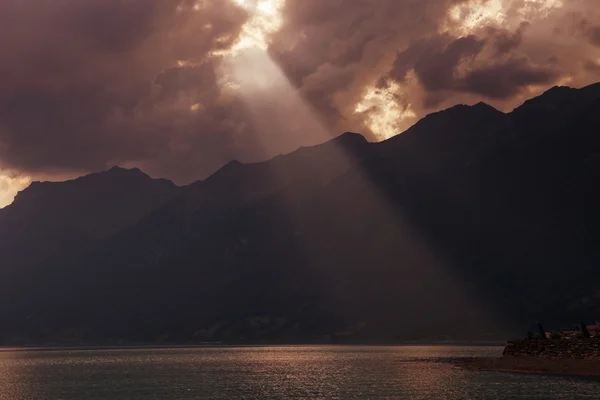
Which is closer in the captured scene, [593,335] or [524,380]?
[524,380]

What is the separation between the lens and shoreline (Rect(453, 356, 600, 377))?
124m

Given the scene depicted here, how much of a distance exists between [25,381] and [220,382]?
46663 mm

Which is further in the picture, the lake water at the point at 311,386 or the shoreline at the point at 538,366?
the shoreline at the point at 538,366

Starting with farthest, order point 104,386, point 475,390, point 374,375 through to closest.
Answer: point 374,375
point 104,386
point 475,390

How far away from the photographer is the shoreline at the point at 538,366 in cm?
12425

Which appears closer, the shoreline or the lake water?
the lake water

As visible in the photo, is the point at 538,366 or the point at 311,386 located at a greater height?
the point at 311,386

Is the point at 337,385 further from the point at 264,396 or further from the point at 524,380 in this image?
the point at 524,380


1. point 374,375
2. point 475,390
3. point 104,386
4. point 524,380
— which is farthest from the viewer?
point 374,375

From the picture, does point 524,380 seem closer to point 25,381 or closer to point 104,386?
point 104,386

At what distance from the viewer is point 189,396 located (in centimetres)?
9800

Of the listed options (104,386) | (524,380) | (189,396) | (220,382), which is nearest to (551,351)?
(524,380)

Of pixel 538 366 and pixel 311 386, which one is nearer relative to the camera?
pixel 311 386

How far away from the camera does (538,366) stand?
446ft
